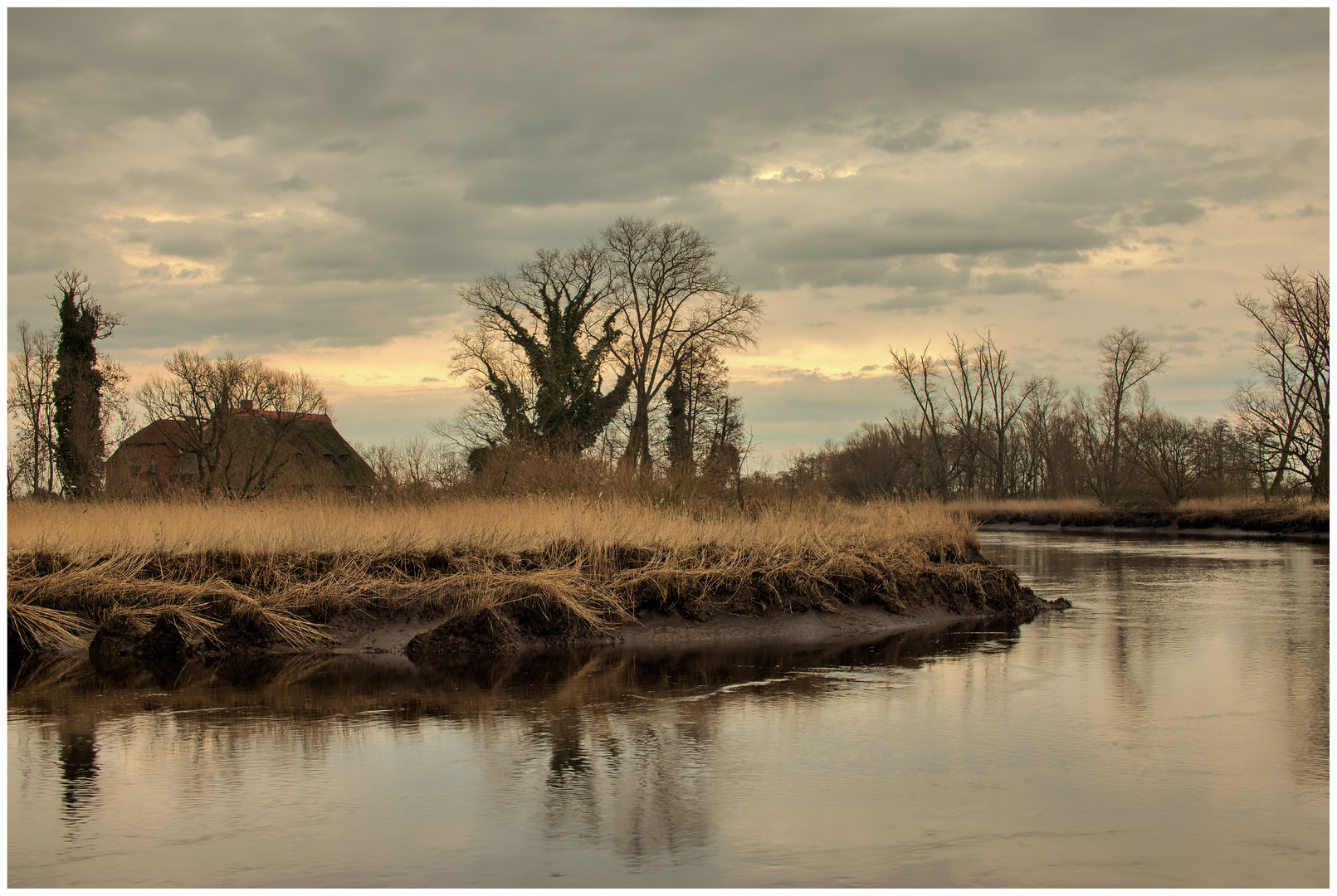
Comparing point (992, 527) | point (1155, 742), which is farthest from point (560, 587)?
point (992, 527)

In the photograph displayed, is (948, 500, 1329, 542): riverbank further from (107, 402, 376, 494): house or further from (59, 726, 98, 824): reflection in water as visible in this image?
(59, 726, 98, 824): reflection in water

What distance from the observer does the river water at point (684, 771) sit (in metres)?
6.16

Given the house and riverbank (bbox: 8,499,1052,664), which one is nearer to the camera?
riverbank (bbox: 8,499,1052,664)

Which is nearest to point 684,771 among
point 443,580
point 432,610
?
point 432,610

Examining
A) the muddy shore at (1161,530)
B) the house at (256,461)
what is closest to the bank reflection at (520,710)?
the house at (256,461)

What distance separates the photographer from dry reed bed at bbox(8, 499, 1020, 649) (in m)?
14.8

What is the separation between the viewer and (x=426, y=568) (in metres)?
16.5

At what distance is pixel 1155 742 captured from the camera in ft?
29.5

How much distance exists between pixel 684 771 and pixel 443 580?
8398 mm

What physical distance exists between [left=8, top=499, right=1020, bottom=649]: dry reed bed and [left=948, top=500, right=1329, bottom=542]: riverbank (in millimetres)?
18332

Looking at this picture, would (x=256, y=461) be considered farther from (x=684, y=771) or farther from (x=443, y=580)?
(x=684, y=771)

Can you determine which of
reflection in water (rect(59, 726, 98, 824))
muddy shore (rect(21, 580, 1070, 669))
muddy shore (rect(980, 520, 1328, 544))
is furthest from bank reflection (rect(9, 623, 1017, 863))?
muddy shore (rect(980, 520, 1328, 544))

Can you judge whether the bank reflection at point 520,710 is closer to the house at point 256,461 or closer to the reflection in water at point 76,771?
the reflection in water at point 76,771

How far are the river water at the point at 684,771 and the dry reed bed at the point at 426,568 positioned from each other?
4.48ft
